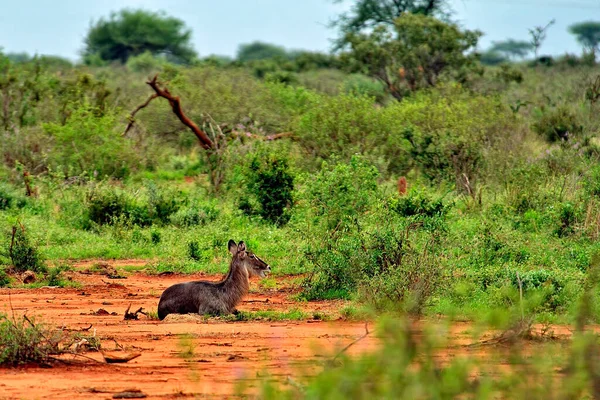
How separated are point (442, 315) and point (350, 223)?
2.67m

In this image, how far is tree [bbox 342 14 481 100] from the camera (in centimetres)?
2867

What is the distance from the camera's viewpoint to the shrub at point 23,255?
11.8m

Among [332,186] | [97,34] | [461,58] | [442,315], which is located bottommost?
[442,315]

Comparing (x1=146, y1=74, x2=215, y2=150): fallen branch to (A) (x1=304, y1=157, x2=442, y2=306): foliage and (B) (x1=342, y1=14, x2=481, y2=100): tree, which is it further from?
(B) (x1=342, y1=14, x2=481, y2=100): tree

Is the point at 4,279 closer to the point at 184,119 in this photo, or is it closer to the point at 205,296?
the point at 205,296

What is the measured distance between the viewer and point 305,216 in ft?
39.1

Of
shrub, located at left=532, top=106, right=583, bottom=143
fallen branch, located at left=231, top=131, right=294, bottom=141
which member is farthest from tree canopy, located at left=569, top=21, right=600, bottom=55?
fallen branch, located at left=231, top=131, right=294, bottom=141

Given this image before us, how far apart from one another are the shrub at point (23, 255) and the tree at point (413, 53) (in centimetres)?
1775

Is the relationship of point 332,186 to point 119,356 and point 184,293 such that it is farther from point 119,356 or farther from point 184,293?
point 119,356

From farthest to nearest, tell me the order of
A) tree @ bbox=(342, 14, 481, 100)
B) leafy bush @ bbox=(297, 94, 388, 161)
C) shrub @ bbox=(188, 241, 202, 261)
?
tree @ bbox=(342, 14, 481, 100), leafy bush @ bbox=(297, 94, 388, 161), shrub @ bbox=(188, 241, 202, 261)

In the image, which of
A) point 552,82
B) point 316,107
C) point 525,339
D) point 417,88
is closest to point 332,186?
point 525,339

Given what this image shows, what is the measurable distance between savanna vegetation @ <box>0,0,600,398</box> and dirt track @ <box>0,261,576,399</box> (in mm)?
476

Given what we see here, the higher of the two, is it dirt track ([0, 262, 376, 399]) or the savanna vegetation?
the savanna vegetation

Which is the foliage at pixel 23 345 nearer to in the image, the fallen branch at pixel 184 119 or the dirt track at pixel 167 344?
the dirt track at pixel 167 344
